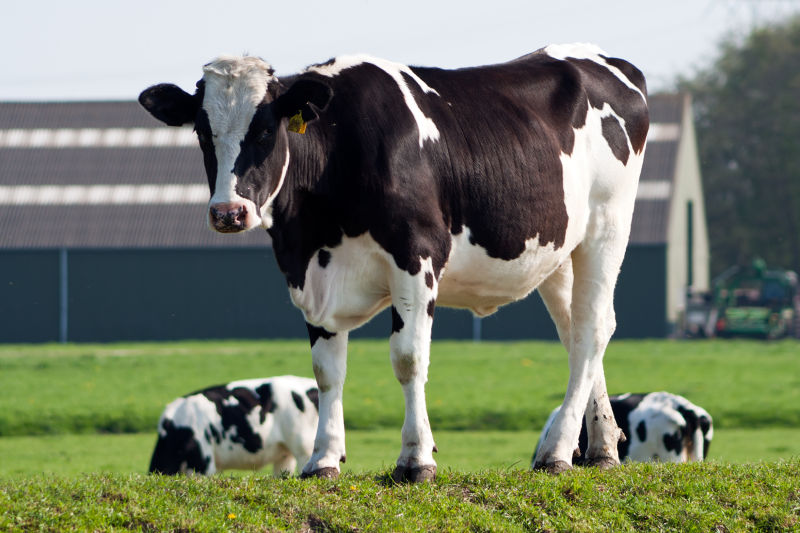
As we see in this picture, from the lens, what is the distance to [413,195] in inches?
274

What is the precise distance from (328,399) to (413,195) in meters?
1.40

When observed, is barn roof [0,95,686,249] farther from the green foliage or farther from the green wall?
the green foliage

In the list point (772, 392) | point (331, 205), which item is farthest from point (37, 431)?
point (331, 205)

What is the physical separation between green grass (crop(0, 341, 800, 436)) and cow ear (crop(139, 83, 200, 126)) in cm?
1485

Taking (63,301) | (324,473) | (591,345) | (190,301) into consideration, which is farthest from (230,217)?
(63,301)

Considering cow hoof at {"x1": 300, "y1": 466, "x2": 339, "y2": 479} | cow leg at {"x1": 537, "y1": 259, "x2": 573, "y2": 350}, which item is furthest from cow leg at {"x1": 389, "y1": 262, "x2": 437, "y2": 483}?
cow leg at {"x1": 537, "y1": 259, "x2": 573, "y2": 350}

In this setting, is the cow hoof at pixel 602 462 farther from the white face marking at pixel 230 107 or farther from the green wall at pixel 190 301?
the green wall at pixel 190 301

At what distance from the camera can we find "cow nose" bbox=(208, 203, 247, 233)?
6.42 m

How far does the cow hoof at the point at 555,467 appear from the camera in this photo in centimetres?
764

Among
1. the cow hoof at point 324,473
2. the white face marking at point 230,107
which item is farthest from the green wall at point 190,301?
the white face marking at point 230,107

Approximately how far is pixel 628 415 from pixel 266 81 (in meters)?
7.18

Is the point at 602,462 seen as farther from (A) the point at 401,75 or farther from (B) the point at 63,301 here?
(B) the point at 63,301

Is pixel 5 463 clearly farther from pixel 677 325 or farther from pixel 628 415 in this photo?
pixel 677 325

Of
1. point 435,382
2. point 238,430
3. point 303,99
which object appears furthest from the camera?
point 435,382
